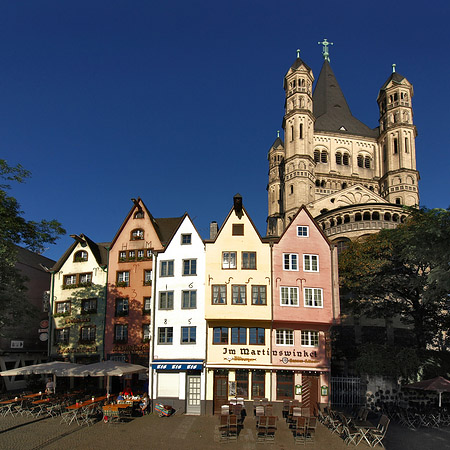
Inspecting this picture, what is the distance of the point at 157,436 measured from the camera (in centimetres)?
2284

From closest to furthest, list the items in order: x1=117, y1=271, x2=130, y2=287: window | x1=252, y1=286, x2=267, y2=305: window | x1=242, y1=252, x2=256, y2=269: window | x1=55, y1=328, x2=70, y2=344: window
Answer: x1=252, y1=286, x2=267, y2=305: window → x1=242, y1=252, x2=256, y2=269: window → x1=117, y1=271, x2=130, y2=287: window → x1=55, y1=328, x2=70, y2=344: window

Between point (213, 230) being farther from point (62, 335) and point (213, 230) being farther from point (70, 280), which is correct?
point (62, 335)

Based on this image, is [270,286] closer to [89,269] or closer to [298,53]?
[89,269]

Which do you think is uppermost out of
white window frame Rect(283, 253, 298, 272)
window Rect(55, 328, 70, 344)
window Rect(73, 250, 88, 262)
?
window Rect(73, 250, 88, 262)

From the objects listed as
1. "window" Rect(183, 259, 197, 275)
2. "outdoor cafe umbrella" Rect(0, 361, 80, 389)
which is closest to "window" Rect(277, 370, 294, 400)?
"window" Rect(183, 259, 197, 275)

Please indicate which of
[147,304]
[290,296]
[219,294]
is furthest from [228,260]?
[147,304]

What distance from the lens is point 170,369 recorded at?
29.9 m

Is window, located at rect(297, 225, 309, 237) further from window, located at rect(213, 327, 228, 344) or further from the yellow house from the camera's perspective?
window, located at rect(213, 327, 228, 344)

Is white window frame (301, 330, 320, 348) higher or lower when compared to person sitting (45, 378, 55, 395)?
higher

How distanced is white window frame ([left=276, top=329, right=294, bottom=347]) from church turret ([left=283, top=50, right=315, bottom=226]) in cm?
4486

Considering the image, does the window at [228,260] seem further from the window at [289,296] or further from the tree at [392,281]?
the tree at [392,281]

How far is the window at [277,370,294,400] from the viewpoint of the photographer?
29.6m

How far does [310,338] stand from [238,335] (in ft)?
15.9

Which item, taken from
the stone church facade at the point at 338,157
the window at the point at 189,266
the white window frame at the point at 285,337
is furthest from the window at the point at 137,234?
the stone church facade at the point at 338,157
